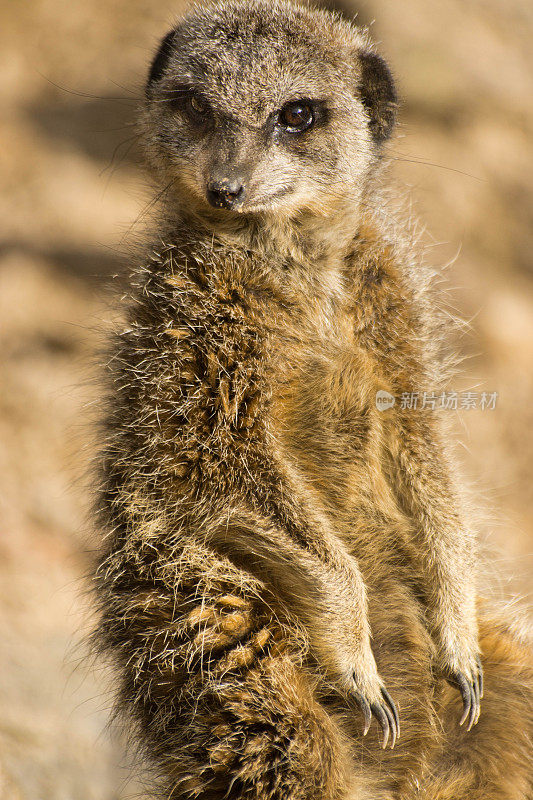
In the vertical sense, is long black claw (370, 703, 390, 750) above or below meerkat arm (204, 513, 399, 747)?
below

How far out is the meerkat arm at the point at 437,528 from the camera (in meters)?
1.96

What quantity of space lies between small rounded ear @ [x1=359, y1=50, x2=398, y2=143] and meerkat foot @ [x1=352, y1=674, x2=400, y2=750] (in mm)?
1513

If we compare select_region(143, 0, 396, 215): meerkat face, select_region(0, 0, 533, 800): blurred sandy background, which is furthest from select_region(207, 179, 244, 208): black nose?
select_region(0, 0, 533, 800): blurred sandy background

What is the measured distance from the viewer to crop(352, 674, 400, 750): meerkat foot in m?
1.73

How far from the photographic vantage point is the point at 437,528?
2010mm

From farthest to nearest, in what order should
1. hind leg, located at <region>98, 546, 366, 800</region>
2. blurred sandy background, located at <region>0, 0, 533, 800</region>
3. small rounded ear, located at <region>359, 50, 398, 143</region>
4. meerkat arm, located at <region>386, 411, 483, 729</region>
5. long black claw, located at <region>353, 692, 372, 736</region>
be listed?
blurred sandy background, located at <region>0, 0, 533, 800</region>
small rounded ear, located at <region>359, 50, 398, 143</region>
meerkat arm, located at <region>386, 411, 483, 729</region>
long black claw, located at <region>353, 692, 372, 736</region>
hind leg, located at <region>98, 546, 366, 800</region>

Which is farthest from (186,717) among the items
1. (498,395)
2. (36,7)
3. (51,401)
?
(36,7)

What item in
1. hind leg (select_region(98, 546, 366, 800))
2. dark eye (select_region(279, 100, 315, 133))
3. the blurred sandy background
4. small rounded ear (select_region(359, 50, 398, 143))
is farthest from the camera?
the blurred sandy background

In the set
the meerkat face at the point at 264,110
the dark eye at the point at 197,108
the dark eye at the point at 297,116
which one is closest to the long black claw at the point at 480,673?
the meerkat face at the point at 264,110

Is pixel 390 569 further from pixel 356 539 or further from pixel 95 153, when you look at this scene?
pixel 95 153

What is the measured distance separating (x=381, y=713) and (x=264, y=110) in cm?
149

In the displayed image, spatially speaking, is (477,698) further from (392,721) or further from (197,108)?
(197,108)

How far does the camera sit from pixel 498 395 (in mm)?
3791

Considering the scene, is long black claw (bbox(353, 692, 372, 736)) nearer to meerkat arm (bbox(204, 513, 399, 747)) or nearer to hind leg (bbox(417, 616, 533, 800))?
meerkat arm (bbox(204, 513, 399, 747))
